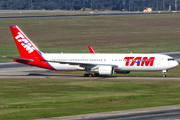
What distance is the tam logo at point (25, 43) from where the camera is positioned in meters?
74.0

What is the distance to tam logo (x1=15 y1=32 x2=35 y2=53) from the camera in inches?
2913

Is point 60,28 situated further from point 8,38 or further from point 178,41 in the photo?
point 178,41

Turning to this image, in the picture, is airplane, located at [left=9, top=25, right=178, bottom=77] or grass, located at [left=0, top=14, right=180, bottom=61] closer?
airplane, located at [left=9, top=25, right=178, bottom=77]

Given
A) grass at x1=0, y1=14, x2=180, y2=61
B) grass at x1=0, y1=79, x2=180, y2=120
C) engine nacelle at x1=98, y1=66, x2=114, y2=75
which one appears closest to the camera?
grass at x1=0, y1=79, x2=180, y2=120

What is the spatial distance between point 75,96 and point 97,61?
20.7 meters

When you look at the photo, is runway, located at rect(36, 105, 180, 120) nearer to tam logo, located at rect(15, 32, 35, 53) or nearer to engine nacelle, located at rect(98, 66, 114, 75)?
engine nacelle, located at rect(98, 66, 114, 75)

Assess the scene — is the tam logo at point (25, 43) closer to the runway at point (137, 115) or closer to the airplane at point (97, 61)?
the airplane at point (97, 61)

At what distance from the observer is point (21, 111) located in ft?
131

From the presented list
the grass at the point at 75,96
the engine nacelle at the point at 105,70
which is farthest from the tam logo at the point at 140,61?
the grass at the point at 75,96

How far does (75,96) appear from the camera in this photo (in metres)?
50.8

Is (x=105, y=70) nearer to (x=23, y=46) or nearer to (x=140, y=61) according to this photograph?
(x=140, y=61)

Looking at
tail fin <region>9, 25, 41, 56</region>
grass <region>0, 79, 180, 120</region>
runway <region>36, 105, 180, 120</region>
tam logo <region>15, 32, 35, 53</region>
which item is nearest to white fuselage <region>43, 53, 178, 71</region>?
tail fin <region>9, 25, 41, 56</region>

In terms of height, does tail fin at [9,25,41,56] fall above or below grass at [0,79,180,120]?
above

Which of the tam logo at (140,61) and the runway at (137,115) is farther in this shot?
the tam logo at (140,61)
